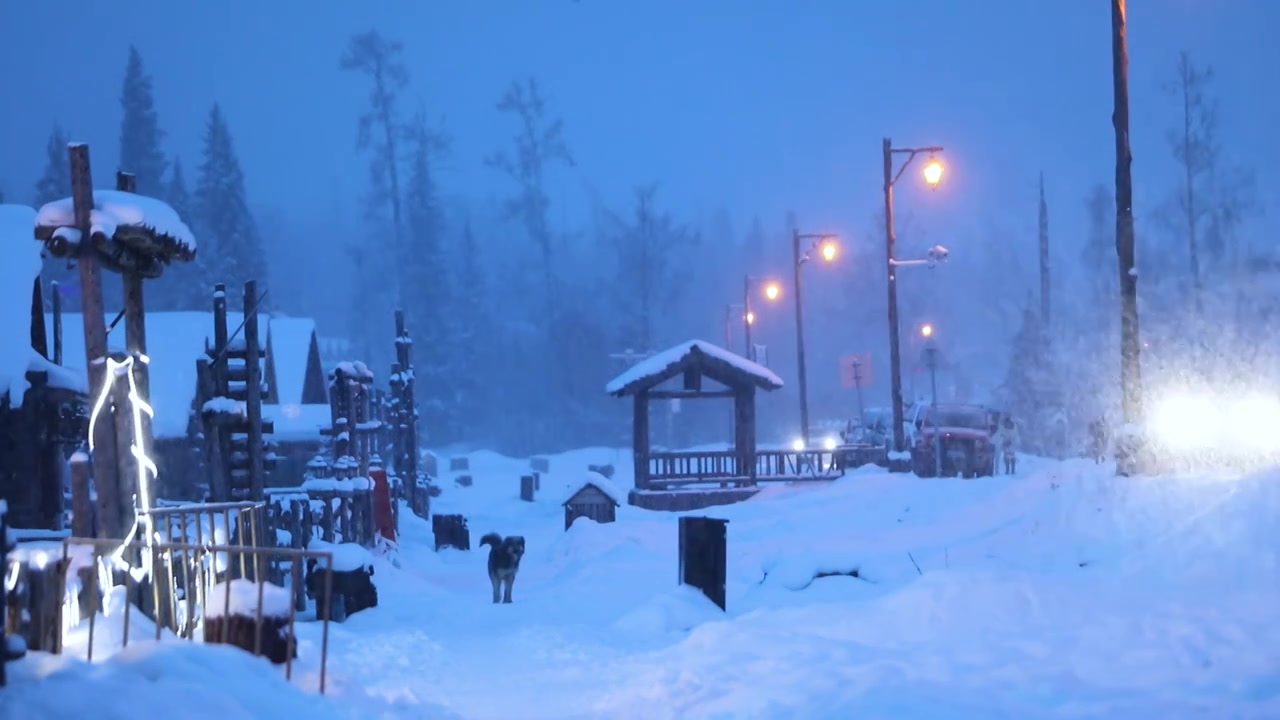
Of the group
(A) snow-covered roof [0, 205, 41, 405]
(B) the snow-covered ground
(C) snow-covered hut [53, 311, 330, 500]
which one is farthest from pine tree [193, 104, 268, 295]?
(B) the snow-covered ground

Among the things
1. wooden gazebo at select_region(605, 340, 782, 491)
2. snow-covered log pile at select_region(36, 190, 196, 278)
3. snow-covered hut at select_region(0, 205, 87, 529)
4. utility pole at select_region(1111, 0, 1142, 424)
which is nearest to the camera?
snow-covered log pile at select_region(36, 190, 196, 278)

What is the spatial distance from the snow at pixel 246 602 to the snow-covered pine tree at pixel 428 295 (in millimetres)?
66497

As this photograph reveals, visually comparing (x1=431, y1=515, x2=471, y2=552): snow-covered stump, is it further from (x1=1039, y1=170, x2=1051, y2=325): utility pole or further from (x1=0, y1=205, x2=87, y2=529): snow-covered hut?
(x1=1039, y1=170, x2=1051, y2=325): utility pole

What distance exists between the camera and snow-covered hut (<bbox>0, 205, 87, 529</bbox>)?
759 inches

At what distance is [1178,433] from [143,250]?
1454 centimetres

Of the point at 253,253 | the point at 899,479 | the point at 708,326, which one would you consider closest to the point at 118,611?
the point at 899,479

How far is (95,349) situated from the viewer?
9867mm

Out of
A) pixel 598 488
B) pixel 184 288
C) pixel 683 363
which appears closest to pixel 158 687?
pixel 598 488

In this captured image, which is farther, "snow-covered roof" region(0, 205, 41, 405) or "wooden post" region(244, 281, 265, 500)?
"snow-covered roof" region(0, 205, 41, 405)

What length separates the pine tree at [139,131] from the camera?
72.7 m

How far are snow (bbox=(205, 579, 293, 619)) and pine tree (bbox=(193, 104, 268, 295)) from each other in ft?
192

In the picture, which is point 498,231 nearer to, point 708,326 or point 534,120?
point 708,326

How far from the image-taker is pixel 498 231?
152 metres

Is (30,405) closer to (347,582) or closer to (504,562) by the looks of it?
(347,582)
